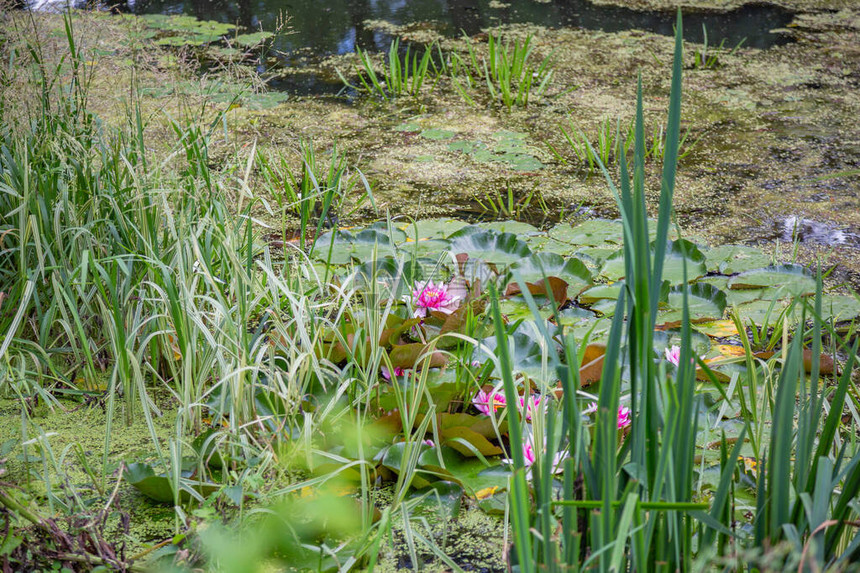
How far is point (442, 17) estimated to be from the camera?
200 inches

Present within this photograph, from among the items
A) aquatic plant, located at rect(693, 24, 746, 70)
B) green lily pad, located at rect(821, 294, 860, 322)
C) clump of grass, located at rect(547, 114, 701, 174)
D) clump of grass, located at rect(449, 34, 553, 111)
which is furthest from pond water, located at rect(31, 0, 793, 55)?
green lily pad, located at rect(821, 294, 860, 322)

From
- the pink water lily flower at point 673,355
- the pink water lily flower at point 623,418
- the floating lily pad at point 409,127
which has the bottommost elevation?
the pink water lily flower at point 623,418

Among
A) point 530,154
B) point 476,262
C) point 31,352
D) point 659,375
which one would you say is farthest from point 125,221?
point 530,154

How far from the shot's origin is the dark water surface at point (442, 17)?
4.64 m

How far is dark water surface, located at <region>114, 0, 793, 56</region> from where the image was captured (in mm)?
4637

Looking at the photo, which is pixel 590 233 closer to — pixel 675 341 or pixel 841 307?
pixel 675 341

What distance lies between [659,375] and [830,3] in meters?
5.26

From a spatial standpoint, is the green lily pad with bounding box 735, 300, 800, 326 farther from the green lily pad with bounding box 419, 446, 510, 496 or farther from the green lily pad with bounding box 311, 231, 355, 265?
the green lily pad with bounding box 311, 231, 355, 265

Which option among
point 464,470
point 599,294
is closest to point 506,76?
point 599,294

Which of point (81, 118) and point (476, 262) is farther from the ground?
point (81, 118)

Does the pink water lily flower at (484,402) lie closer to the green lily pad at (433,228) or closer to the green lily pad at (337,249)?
the green lily pad at (337,249)

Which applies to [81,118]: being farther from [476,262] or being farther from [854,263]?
[854,263]

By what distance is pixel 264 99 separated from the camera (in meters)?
3.72

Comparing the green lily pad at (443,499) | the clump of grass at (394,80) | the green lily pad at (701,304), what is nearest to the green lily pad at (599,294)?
the green lily pad at (701,304)
